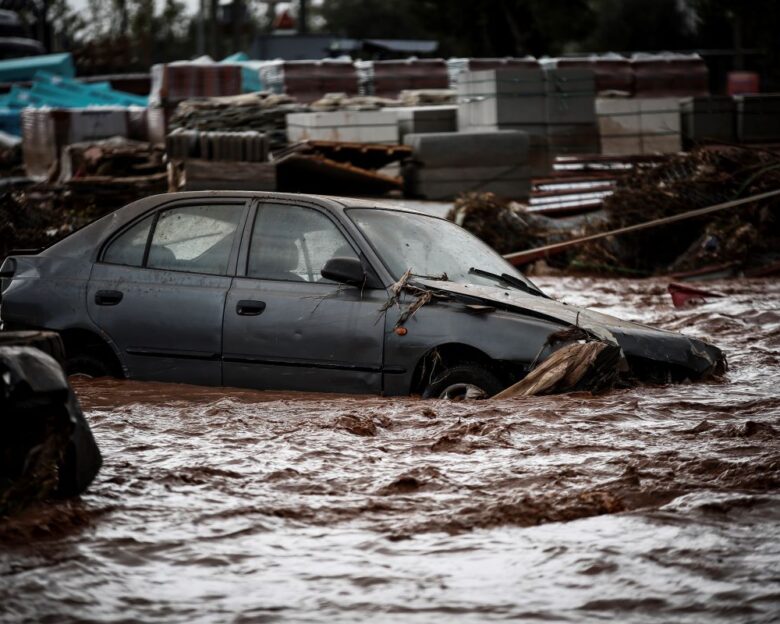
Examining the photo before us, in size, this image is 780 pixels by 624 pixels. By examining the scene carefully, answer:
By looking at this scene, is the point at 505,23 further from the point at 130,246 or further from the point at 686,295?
the point at 130,246

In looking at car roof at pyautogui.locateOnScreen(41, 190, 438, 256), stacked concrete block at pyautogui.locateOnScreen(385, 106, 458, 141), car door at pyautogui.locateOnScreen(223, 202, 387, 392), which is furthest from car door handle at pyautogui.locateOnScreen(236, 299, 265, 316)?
stacked concrete block at pyautogui.locateOnScreen(385, 106, 458, 141)

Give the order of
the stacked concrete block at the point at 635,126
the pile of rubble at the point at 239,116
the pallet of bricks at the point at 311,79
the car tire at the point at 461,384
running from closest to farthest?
1. the car tire at the point at 461,384
2. the pile of rubble at the point at 239,116
3. the stacked concrete block at the point at 635,126
4. the pallet of bricks at the point at 311,79

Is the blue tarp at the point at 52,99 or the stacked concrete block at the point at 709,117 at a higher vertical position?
the blue tarp at the point at 52,99

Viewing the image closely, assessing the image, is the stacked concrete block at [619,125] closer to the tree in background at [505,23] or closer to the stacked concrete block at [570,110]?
the stacked concrete block at [570,110]

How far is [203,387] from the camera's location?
767cm

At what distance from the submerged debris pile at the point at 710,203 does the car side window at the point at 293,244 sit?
939 cm

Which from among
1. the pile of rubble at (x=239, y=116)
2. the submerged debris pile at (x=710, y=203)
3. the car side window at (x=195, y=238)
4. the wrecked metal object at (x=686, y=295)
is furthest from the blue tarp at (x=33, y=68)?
the car side window at (x=195, y=238)

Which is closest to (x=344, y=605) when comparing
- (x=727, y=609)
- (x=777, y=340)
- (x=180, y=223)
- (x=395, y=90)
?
(x=727, y=609)

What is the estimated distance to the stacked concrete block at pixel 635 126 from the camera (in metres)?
20.8

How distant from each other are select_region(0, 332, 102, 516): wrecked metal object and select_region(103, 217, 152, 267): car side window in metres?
2.82

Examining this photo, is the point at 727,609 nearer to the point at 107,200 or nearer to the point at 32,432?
the point at 32,432

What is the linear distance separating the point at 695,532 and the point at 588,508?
0.47 metres

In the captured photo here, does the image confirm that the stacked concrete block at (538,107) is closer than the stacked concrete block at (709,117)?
Yes

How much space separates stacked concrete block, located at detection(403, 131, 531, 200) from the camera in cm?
1811
